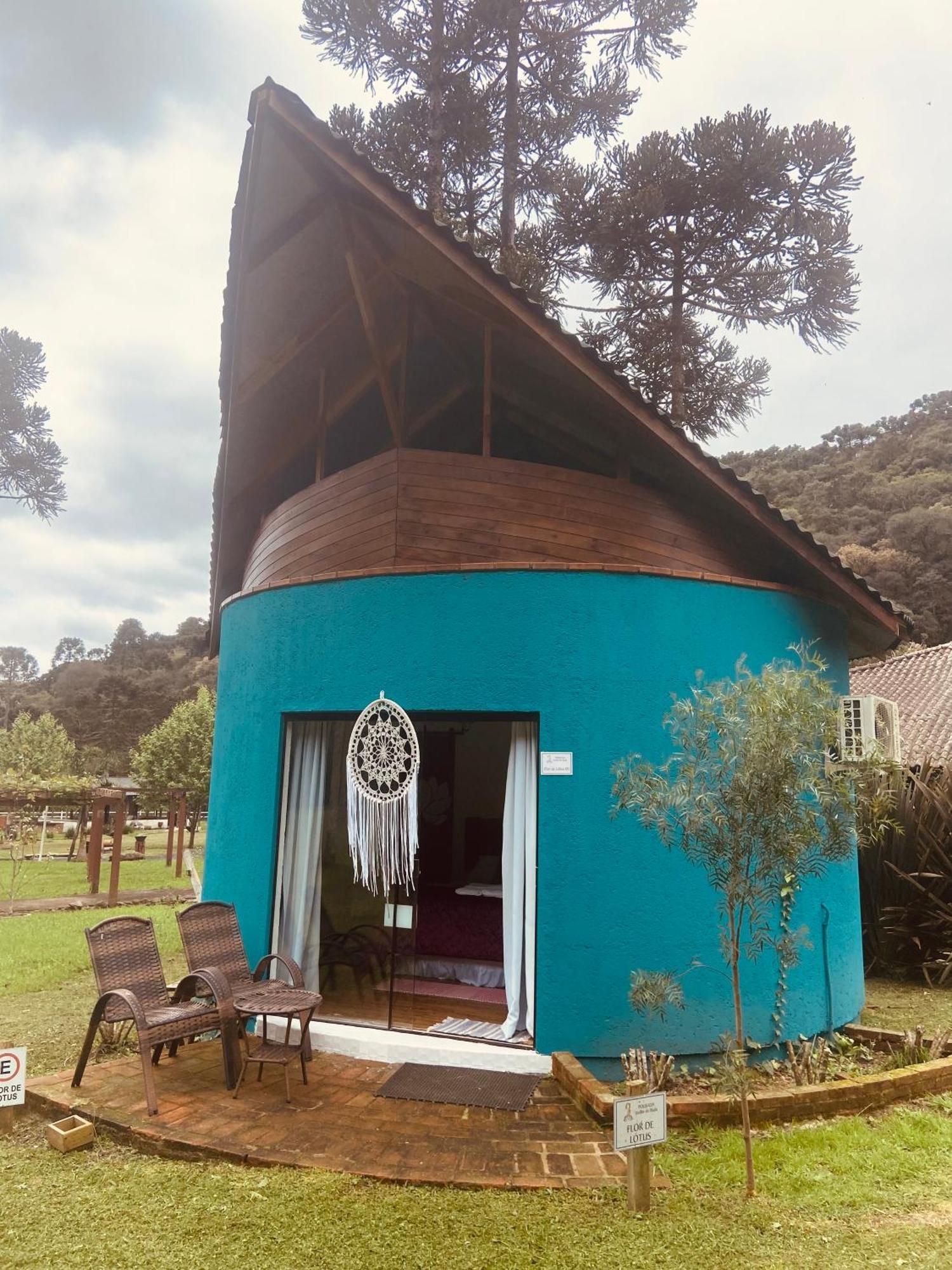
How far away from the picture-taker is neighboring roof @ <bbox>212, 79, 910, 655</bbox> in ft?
20.3

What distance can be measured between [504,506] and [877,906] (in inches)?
275

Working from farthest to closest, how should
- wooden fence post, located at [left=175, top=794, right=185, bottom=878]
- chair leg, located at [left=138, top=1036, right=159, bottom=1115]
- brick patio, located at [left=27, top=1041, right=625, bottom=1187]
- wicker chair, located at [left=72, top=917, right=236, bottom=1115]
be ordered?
wooden fence post, located at [left=175, top=794, right=185, bottom=878]
wicker chair, located at [left=72, top=917, right=236, bottom=1115]
chair leg, located at [left=138, top=1036, right=159, bottom=1115]
brick patio, located at [left=27, top=1041, right=625, bottom=1187]

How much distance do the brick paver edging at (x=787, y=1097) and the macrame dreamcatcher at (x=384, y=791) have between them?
1.75m

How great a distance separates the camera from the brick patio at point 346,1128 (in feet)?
14.0

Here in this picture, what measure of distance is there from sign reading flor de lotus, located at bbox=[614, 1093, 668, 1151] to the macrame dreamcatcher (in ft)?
9.01

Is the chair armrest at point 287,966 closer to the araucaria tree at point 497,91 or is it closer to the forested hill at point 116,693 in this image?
the araucaria tree at point 497,91

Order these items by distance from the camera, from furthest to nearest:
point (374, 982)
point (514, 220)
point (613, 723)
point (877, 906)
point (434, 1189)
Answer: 1. point (514, 220)
2. point (877, 906)
3. point (374, 982)
4. point (613, 723)
5. point (434, 1189)

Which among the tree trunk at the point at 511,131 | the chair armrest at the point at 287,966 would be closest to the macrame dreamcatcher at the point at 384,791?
the chair armrest at the point at 287,966

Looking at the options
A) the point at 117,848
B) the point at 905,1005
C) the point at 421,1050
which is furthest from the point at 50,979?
the point at 905,1005

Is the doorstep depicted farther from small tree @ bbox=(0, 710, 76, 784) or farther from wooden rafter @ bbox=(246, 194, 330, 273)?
small tree @ bbox=(0, 710, 76, 784)

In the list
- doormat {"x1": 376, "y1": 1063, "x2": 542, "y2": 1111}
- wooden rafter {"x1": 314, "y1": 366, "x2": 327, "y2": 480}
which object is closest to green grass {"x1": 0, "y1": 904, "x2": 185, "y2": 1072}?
doormat {"x1": 376, "y1": 1063, "x2": 542, "y2": 1111}

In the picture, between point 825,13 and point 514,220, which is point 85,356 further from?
point 825,13

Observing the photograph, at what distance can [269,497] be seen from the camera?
1055 cm

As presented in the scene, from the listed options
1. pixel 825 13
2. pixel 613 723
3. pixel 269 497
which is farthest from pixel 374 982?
pixel 825 13
